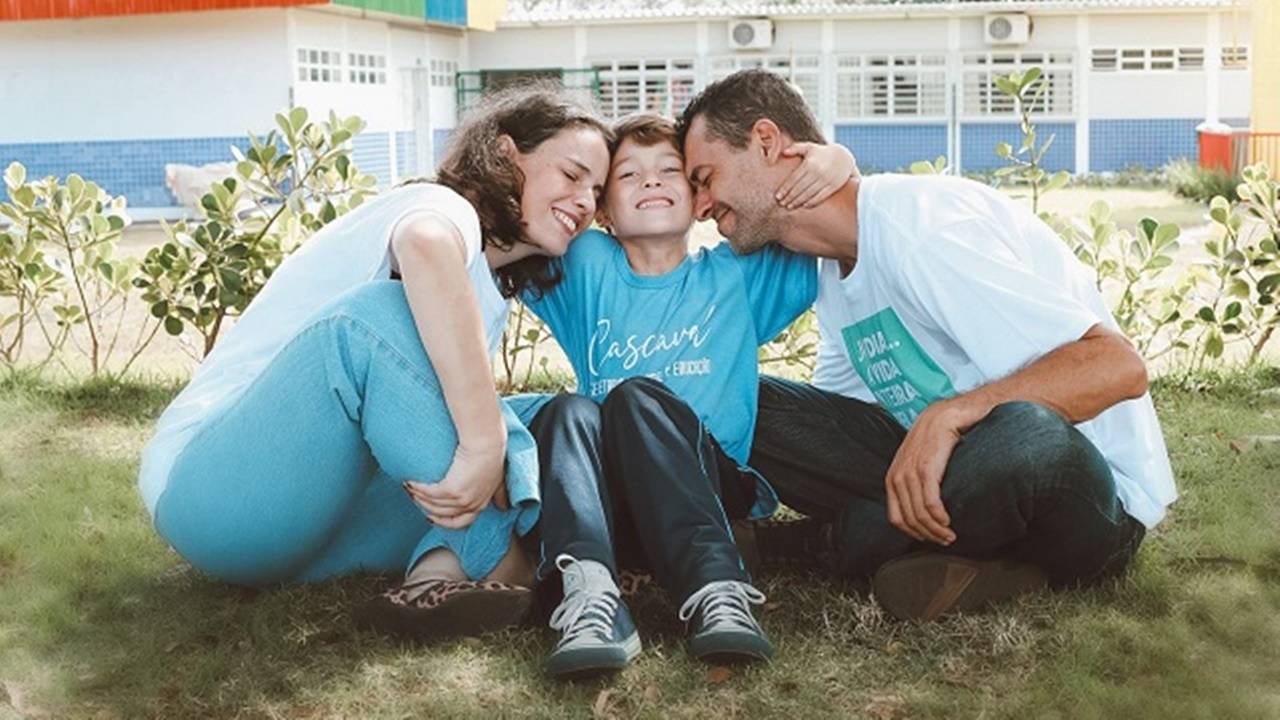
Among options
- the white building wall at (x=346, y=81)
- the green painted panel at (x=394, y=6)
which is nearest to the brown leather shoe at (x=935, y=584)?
the white building wall at (x=346, y=81)

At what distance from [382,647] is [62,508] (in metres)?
1.38

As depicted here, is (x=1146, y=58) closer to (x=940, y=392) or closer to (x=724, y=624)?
(x=940, y=392)

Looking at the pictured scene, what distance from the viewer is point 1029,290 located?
2518 mm

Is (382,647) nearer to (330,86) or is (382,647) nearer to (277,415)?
(277,415)

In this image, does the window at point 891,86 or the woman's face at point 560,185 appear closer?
the woman's face at point 560,185

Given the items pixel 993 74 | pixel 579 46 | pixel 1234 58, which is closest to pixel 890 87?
pixel 993 74

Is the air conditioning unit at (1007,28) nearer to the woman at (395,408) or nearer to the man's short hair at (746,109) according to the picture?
the man's short hair at (746,109)

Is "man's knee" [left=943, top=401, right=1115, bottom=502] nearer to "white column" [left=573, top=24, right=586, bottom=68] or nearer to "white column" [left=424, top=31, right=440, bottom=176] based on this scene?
"white column" [left=424, top=31, right=440, bottom=176]

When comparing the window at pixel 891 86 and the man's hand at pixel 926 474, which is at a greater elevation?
the window at pixel 891 86

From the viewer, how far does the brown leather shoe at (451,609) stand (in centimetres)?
255

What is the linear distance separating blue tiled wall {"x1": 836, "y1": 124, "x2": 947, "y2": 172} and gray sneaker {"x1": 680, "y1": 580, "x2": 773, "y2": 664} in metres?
22.0

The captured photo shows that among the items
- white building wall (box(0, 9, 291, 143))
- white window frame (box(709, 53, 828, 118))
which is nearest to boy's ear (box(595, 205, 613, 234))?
white building wall (box(0, 9, 291, 143))

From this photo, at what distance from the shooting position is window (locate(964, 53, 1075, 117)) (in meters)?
23.9

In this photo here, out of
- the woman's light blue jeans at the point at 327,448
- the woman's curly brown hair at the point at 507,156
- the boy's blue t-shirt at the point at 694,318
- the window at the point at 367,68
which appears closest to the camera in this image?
the woman's light blue jeans at the point at 327,448
